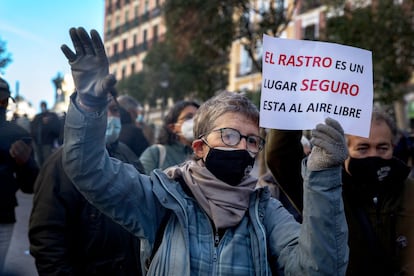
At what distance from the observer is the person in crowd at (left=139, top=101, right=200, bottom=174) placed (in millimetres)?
4387

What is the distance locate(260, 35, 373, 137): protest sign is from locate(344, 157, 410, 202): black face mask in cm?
82

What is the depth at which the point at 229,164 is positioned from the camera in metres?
2.12

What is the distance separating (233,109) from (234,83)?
3434cm

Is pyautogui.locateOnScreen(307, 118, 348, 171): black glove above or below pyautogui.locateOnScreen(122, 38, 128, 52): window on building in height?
below

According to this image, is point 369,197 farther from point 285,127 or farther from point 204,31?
point 204,31

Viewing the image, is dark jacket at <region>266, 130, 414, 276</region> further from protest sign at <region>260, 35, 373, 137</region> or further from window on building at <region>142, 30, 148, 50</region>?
window on building at <region>142, 30, 148, 50</region>

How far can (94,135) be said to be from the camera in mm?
1897

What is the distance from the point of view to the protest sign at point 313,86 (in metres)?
2.08

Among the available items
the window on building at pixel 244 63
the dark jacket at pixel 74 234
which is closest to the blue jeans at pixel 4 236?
the dark jacket at pixel 74 234

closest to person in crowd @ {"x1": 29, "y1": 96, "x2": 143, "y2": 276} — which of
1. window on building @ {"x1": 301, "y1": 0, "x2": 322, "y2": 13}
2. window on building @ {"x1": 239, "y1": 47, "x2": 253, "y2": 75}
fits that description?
window on building @ {"x1": 301, "y1": 0, "x2": 322, "y2": 13}

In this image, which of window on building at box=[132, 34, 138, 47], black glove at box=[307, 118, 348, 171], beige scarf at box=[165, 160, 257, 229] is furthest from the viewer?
window on building at box=[132, 34, 138, 47]

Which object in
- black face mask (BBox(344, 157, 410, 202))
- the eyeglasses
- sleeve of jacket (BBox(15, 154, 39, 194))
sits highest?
the eyeglasses

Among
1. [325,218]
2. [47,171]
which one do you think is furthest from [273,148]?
[47,171]

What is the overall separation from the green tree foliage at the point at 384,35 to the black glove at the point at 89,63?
1472 cm
